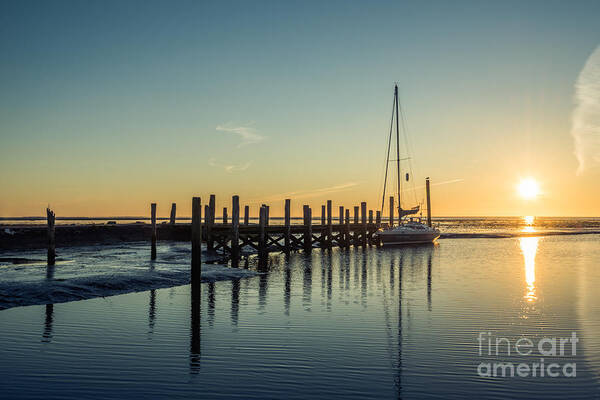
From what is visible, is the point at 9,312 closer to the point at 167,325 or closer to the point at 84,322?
the point at 84,322

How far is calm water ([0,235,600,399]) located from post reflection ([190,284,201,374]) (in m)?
0.02

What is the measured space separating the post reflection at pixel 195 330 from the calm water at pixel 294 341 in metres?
0.02

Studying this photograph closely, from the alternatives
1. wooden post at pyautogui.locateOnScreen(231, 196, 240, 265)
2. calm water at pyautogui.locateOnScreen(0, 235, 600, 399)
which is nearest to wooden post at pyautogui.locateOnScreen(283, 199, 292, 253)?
wooden post at pyautogui.locateOnScreen(231, 196, 240, 265)

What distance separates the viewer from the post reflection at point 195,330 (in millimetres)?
9046

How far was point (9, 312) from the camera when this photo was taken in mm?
13305

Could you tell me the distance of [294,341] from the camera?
10570 mm

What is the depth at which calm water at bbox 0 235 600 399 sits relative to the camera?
307 inches

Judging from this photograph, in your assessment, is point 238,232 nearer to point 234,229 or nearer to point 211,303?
point 234,229

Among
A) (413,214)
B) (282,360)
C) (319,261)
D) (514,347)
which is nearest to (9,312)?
(282,360)

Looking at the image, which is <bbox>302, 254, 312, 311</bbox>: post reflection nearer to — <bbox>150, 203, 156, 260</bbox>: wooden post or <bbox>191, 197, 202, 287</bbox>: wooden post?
<bbox>191, 197, 202, 287</bbox>: wooden post

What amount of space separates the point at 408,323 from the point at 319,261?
1895 cm

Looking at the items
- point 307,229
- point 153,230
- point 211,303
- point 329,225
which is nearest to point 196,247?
point 211,303

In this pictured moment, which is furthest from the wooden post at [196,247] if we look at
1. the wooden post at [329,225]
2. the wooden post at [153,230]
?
the wooden post at [329,225]

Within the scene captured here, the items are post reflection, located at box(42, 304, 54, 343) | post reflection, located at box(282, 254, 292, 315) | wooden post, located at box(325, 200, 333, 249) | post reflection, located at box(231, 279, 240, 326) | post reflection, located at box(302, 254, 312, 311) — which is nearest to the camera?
post reflection, located at box(42, 304, 54, 343)
